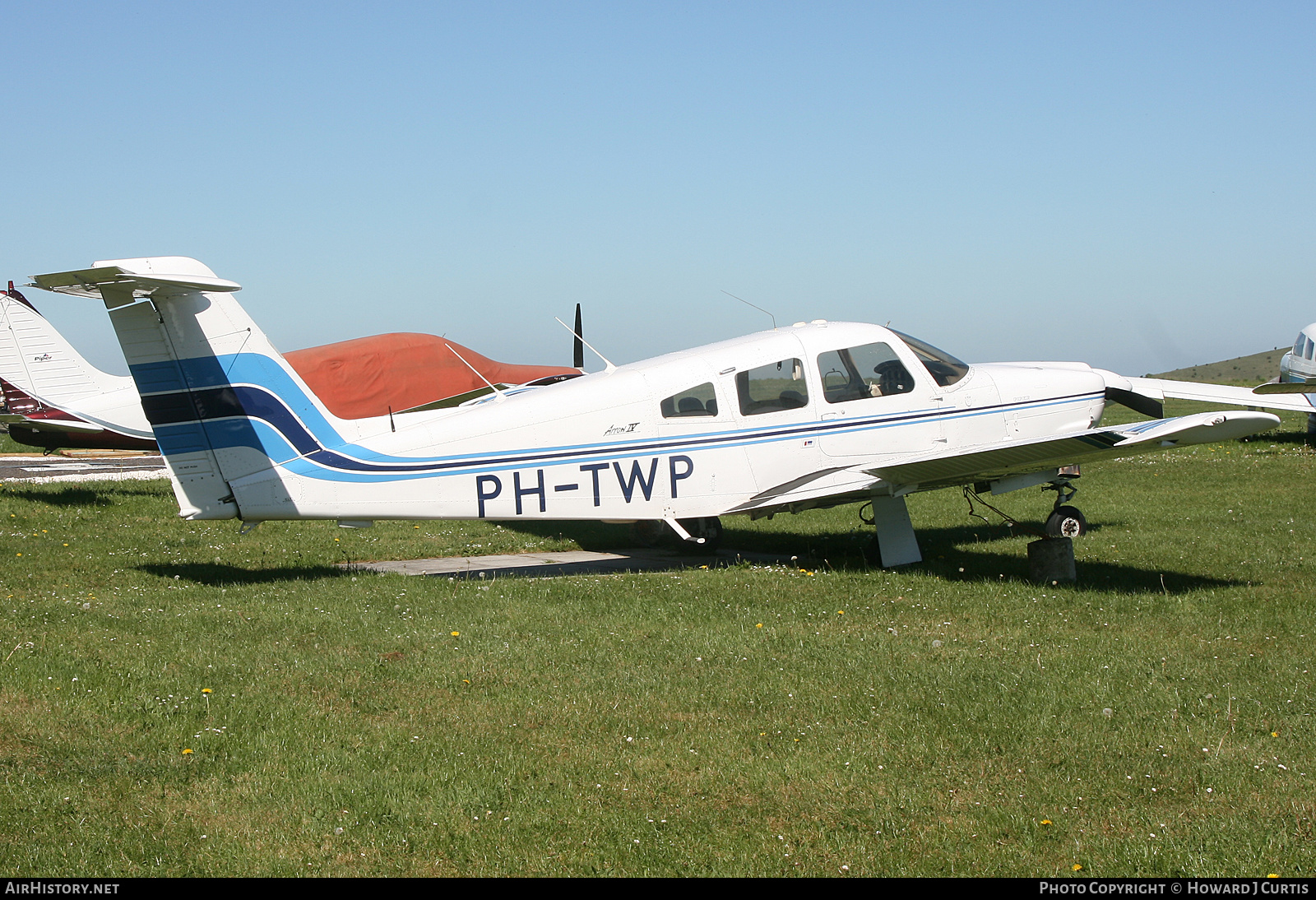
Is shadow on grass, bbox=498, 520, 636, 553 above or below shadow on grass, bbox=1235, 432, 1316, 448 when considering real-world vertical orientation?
above

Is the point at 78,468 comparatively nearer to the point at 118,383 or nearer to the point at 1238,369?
the point at 118,383

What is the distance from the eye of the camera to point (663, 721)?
5.77 meters

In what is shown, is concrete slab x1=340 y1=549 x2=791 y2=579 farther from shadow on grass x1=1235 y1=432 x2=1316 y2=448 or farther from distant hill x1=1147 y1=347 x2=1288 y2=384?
distant hill x1=1147 y1=347 x2=1288 y2=384

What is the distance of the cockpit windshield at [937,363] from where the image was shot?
10961 millimetres

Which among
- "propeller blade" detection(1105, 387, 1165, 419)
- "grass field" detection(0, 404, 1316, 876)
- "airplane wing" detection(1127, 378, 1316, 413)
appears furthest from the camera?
"airplane wing" detection(1127, 378, 1316, 413)

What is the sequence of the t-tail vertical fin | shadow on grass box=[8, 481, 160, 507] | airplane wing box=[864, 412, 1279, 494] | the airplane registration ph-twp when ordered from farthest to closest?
shadow on grass box=[8, 481, 160, 507]
the airplane registration ph-twp
the t-tail vertical fin
airplane wing box=[864, 412, 1279, 494]

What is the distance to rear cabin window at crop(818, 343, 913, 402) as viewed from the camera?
34.6 feet

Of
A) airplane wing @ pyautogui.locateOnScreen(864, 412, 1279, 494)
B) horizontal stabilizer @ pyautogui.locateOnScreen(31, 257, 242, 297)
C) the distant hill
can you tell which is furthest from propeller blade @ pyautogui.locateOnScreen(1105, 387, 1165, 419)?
the distant hill

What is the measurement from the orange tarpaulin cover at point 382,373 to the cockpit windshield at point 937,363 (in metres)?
11.8

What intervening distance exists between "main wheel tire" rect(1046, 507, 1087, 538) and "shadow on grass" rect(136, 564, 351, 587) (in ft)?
23.8

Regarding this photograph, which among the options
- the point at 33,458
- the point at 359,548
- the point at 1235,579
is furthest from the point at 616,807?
the point at 33,458

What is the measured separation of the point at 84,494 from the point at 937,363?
12808 millimetres

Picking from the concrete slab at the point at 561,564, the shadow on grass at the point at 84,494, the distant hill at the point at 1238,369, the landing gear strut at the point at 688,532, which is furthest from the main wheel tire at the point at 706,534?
the distant hill at the point at 1238,369

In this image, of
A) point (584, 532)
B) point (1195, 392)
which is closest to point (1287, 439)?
point (1195, 392)
